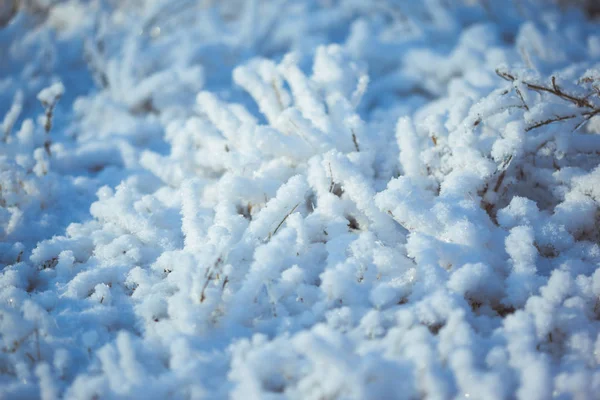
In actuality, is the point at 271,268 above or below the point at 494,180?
below

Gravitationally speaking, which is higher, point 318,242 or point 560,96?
point 560,96

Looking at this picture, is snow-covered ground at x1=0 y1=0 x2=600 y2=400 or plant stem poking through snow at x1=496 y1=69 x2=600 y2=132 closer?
snow-covered ground at x1=0 y1=0 x2=600 y2=400

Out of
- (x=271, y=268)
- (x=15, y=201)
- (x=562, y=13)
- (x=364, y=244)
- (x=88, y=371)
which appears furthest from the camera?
(x=562, y=13)

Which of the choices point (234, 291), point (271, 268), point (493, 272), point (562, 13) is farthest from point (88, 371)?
point (562, 13)

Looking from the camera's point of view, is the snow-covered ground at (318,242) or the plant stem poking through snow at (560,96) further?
the plant stem poking through snow at (560,96)

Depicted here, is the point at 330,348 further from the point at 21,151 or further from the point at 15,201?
the point at 21,151

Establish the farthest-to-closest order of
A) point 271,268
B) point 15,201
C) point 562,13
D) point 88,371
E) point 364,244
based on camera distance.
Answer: point 562,13 < point 15,201 < point 364,244 < point 271,268 < point 88,371

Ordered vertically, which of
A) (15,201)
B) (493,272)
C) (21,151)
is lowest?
(493,272)

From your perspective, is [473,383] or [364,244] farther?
[364,244]
